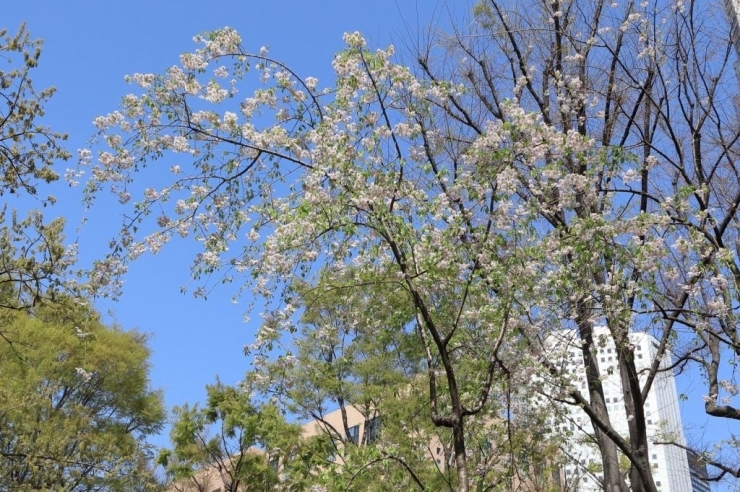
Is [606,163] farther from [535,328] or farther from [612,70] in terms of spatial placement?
[612,70]

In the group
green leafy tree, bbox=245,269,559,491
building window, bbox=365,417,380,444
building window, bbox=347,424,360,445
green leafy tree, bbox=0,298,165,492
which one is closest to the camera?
green leafy tree, bbox=245,269,559,491

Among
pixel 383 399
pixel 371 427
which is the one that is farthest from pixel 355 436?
pixel 383 399

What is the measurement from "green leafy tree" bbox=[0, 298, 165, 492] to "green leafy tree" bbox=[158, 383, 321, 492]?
85 cm

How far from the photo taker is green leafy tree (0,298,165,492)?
40.6 ft

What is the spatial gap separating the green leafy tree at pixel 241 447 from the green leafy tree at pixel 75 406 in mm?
853

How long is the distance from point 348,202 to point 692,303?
419 centimetres

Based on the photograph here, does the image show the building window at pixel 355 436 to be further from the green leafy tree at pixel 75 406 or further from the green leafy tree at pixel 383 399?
the green leafy tree at pixel 75 406

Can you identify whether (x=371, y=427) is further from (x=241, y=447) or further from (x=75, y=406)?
(x=75, y=406)

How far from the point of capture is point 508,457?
389 inches

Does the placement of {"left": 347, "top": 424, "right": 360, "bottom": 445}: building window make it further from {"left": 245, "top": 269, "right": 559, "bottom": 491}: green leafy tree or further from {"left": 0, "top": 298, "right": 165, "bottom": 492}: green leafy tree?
{"left": 0, "top": 298, "right": 165, "bottom": 492}: green leafy tree

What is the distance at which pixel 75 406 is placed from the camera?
17.8 metres

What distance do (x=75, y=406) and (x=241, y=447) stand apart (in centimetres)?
596

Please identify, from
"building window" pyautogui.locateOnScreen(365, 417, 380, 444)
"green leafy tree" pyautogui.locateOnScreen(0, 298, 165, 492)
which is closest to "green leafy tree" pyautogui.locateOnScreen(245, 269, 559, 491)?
"building window" pyautogui.locateOnScreen(365, 417, 380, 444)

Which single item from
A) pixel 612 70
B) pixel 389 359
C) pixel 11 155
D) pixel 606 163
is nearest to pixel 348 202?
pixel 606 163
